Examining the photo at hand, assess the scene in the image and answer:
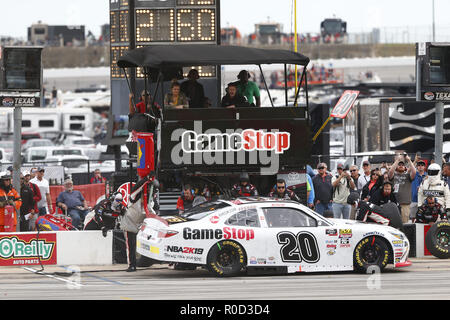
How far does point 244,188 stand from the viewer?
1689 cm

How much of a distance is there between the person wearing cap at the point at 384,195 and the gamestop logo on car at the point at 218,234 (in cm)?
364

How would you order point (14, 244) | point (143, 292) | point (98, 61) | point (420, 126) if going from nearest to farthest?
point (143, 292) < point (14, 244) < point (420, 126) < point (98, 61)

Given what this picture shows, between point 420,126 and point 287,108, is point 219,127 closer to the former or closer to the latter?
point 287,108

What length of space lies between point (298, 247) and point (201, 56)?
402 cm

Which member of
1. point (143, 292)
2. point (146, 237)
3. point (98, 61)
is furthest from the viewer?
point (98, 61)

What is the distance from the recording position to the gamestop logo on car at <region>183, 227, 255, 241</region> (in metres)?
14.4

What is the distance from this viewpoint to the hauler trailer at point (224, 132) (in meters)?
16.5

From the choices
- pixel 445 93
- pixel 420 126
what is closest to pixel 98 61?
pixel 420 126

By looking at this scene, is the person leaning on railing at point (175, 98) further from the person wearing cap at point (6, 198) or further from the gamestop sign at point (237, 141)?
the person wearing cap at point (6, 198)

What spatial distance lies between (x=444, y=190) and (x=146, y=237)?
6.05 m

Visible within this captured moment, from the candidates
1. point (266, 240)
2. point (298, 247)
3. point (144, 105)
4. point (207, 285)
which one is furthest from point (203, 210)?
point (144, 105)

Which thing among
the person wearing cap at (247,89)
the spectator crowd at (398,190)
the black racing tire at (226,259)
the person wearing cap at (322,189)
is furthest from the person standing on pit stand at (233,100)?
the black racing tire at (226,259)

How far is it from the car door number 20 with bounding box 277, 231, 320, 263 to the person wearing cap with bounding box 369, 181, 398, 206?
300 centimetres

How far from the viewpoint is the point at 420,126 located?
28828mm
